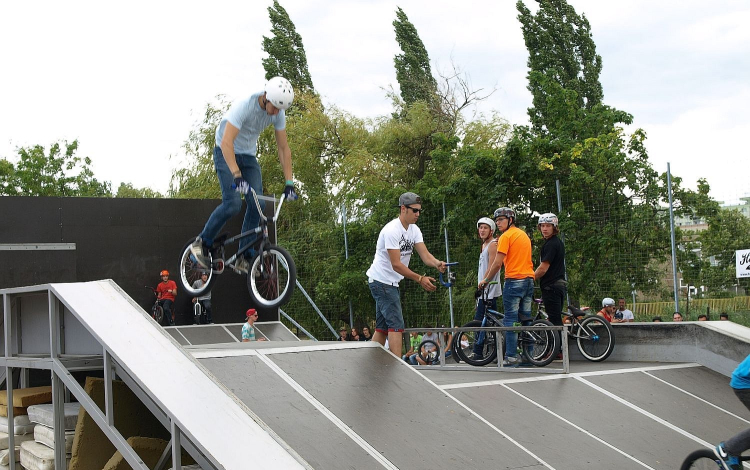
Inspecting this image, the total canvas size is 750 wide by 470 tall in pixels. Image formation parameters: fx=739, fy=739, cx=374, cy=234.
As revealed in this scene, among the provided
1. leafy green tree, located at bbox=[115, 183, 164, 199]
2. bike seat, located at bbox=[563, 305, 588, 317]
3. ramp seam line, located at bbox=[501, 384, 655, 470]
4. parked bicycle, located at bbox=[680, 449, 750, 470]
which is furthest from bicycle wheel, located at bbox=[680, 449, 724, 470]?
leafy green tree, located at bbox=[115, 183, 164, 199]

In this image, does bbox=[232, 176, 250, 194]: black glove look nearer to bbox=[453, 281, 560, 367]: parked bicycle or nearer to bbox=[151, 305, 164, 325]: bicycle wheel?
bbox=[453, 281, 560, 367]: parked bicycle

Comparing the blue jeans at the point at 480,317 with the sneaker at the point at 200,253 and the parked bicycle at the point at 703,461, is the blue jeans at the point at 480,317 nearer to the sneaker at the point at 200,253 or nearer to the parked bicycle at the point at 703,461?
the sneaker at the point at 200,253

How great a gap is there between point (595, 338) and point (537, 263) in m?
5.02

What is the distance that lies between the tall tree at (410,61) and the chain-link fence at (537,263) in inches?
461

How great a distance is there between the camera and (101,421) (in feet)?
16.2

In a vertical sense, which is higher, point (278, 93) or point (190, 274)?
point (278, 93)

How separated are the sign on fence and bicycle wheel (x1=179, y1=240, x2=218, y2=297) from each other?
665 centimetres

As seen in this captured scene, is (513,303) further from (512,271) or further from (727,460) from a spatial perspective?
(727,460)

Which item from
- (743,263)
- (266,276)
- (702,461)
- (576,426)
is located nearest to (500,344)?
(576,426)

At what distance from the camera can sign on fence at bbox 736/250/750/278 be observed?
9438 mm

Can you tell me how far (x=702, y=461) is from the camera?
489 cm

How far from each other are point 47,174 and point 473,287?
33.8 m

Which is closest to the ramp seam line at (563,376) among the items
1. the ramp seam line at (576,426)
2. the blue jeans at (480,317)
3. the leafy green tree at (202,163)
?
the ramp seam line at (576,426)

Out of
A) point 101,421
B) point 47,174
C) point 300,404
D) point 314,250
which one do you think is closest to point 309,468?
point 300,404
